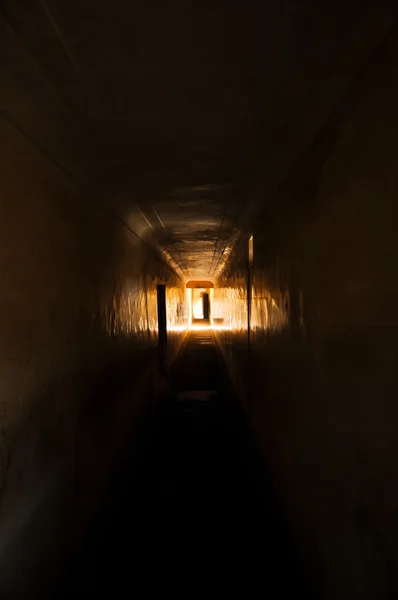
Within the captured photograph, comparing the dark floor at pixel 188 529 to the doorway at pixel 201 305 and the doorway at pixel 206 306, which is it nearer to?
the doorway at pixel 201 305

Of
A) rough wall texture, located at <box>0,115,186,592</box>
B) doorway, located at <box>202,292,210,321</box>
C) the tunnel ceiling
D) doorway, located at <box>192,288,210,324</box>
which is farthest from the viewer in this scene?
doorway, located at <box>202,292,210,321</box>

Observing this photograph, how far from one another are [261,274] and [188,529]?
2221 millimetres

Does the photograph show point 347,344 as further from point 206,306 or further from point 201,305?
point 201,305

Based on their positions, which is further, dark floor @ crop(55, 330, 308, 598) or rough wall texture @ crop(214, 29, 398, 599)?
dark floor @ crop(55, 330, 308, 598)

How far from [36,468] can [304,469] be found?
1.36 metres

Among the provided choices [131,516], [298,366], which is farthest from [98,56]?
[131,516]

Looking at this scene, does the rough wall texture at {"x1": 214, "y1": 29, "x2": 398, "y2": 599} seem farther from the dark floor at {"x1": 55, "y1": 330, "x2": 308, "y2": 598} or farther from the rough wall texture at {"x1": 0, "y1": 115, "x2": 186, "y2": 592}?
the rough wall texture at {"x1": 0, "y1": 115, "x2": 186, "y2": 592}

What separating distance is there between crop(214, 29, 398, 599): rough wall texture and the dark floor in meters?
0.48

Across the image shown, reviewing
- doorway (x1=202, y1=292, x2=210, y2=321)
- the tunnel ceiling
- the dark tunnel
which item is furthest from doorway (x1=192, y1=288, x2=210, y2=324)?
the tunnel ceiling

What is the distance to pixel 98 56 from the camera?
108 centimetres

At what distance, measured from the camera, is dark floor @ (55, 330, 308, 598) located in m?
1.97

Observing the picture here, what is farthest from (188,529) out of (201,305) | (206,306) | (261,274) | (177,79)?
(201,305)

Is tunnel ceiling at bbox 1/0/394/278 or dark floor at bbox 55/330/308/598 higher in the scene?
tunnel ceiling at bbox 1/0/394/278

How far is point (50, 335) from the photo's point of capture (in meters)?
1.68
